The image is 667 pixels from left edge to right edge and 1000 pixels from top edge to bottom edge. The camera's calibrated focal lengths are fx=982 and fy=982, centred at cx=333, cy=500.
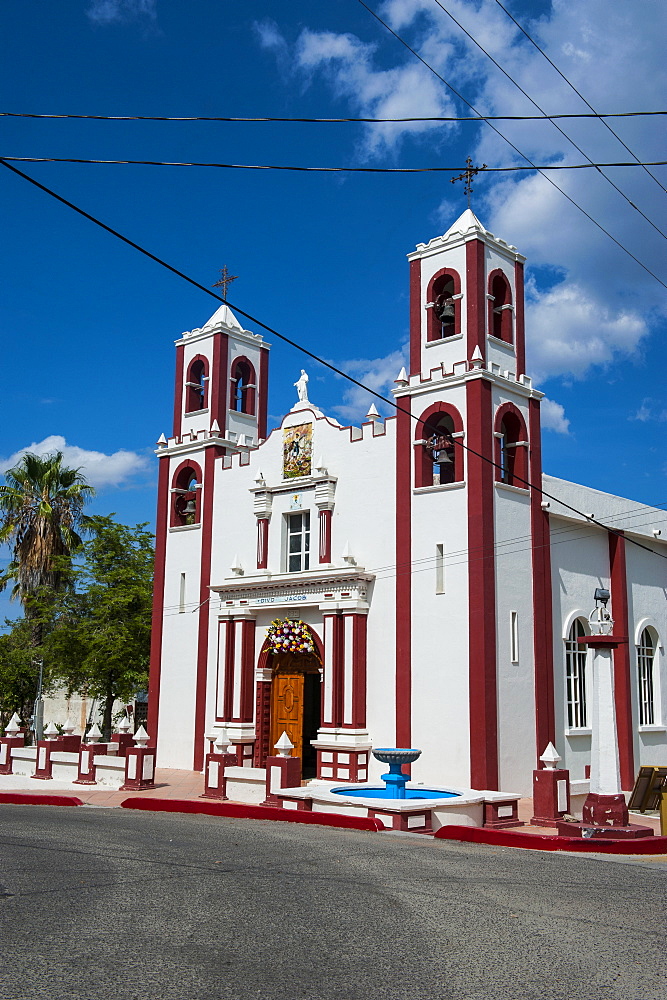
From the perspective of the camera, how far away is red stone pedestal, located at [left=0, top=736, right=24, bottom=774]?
2495cm

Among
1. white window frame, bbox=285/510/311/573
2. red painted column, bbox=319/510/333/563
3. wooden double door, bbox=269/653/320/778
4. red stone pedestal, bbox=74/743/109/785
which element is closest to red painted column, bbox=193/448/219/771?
wooden double door, bbox=269/653/320/778

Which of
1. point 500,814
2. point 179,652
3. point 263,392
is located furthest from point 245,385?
point 500,814

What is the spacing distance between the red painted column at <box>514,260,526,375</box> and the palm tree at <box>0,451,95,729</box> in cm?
1716

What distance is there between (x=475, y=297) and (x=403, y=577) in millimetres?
6328

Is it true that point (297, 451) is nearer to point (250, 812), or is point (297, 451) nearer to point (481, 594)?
point (481, 594)

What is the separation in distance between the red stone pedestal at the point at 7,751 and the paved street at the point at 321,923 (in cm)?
1291

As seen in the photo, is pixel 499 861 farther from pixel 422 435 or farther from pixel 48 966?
pixel 422 435

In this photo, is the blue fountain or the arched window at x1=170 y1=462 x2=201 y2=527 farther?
the arched window at x1=170 y1=462 x2=201 y2=527

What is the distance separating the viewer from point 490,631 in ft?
65.0

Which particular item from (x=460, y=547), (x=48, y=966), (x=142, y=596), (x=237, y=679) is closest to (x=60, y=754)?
(x=237, y=679)

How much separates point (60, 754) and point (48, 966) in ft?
58.3

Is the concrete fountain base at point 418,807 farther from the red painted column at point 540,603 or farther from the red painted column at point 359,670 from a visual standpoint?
the red painted column at point 540,603

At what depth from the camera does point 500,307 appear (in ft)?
73.9

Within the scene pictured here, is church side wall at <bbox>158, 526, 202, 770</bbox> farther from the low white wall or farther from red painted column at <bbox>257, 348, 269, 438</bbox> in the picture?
the low white wall
